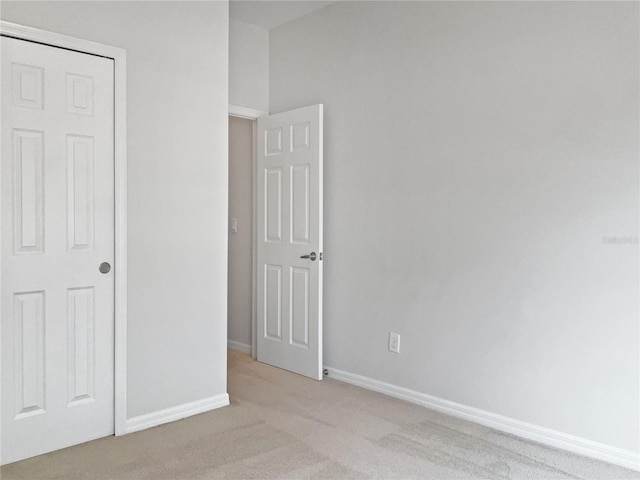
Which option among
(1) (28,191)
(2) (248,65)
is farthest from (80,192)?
(2) (248,65)

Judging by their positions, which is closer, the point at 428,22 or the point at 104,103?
the point at 104,103

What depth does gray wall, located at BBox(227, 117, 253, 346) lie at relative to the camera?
4742 millimetres

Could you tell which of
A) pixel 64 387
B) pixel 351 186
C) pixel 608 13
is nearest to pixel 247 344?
pixel 351 186

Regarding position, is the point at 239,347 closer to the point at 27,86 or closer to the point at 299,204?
the point at 299,204

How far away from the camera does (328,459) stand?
2.55 metres

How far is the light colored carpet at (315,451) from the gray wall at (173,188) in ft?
1.04

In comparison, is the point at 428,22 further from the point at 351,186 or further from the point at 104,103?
the point at 104,103

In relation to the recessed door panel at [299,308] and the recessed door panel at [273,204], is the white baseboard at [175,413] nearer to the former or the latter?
the recessed door panel at [299,308]

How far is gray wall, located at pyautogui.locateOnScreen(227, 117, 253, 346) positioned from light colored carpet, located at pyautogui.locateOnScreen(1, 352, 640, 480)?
153 cm

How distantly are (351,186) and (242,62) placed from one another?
1.44 m

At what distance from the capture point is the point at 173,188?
10.00 ft

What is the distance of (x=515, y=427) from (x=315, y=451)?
1159 millimetres

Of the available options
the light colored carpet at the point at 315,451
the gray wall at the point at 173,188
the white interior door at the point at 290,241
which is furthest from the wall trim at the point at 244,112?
the light colored carpet at the point at 315,451

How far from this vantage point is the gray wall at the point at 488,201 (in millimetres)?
2594
